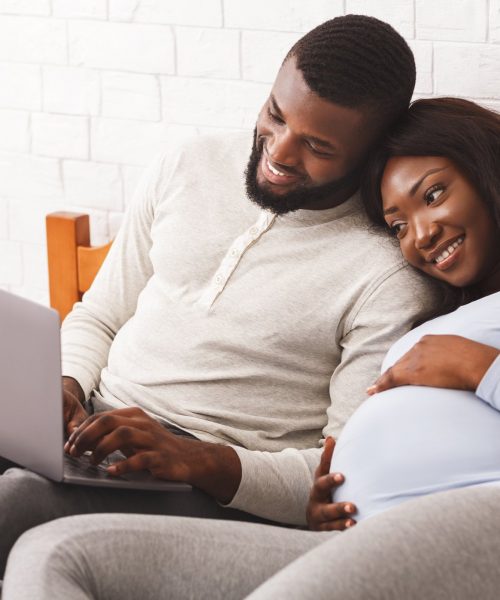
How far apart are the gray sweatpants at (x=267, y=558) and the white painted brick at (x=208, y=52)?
91 cm

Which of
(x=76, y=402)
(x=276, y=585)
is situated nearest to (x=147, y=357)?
(x=76, y=402)

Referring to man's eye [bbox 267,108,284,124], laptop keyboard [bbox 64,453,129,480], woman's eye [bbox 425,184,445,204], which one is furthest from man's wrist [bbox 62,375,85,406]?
Result: woman's eye [bbox 425,184,445,204]

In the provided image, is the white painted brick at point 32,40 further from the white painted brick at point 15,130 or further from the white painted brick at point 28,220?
the white painted brick at point 28,220

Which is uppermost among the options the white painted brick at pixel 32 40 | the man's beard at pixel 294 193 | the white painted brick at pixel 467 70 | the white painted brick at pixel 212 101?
the white painted brick at pixel 32 40

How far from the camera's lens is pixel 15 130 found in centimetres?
196

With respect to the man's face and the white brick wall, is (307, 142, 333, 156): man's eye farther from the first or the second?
the white brick wall

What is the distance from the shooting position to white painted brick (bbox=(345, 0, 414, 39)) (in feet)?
5.03

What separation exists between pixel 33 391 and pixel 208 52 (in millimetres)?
827

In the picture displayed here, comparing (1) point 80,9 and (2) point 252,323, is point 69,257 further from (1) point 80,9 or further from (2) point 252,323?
(2) point 252,323

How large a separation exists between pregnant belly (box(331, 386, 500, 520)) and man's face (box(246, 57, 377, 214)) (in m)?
0.35

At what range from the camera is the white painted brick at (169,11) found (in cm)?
170

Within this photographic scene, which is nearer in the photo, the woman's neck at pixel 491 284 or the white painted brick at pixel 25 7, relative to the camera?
the woman's neck at pixel 491 284

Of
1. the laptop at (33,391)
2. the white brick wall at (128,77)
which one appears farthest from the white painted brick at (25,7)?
the laptop at (33,391)

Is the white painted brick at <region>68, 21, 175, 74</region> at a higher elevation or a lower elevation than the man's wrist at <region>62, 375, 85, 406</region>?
higher
